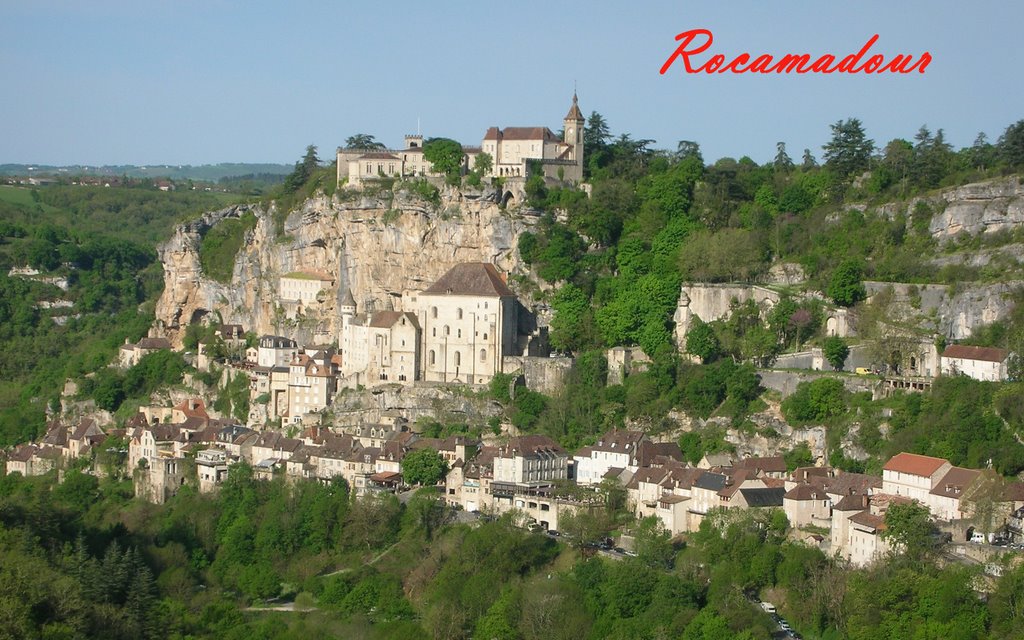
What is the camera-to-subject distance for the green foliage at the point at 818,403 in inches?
2345

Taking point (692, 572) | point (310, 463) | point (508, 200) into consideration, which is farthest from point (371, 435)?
point (692, 572)

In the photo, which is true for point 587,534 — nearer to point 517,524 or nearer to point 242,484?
point 517,524

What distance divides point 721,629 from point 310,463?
73.6ft

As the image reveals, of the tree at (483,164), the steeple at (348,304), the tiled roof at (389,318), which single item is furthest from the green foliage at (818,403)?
the steeple at (348,304)

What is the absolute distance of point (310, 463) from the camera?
6512cm

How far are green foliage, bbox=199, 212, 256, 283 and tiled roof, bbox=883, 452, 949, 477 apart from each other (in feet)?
133

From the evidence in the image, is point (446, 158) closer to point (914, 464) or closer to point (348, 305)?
point (348, 305)

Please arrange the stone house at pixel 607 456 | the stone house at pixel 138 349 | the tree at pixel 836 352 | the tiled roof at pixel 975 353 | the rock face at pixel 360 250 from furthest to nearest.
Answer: the stone house at pixel 138 349 → the rock face at pixel 360 250 → the tree at pixel 836 352 → the stone house at pixel 607 456 → the tiled roof at pixel 975 353

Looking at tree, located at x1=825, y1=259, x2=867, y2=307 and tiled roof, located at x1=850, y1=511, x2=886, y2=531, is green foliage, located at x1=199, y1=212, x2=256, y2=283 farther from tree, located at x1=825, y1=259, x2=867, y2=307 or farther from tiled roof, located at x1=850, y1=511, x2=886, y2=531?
tiled roof, located at x1=850, y1=511, x2=886, y2=531

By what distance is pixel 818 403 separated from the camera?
5991cm

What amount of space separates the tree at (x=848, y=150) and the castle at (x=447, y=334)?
17141 millimetres

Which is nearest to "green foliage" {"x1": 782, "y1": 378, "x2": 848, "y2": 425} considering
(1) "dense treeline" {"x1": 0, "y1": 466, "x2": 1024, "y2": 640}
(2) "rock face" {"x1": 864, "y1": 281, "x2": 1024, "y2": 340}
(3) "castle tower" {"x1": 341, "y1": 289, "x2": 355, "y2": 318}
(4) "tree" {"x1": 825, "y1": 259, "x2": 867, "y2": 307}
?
(2) "rock face" {"x1": 864, "y1": 281, "x2": 1024, "y2": 340}

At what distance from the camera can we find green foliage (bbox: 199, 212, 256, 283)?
85000mm

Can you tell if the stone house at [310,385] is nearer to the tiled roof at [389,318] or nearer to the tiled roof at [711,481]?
the tiled roof at [389,318]
